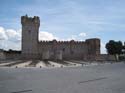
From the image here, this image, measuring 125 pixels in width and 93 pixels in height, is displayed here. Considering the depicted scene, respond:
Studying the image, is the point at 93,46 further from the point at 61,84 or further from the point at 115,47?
the point at 61,84

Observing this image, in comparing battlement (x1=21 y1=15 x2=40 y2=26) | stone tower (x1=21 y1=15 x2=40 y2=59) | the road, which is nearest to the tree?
stone tower (x1=21 y1=15 x2=40 y2=59)

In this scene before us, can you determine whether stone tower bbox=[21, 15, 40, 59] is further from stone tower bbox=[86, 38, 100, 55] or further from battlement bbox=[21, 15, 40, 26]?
stone tower bbox=[86, 38, 100, 55]

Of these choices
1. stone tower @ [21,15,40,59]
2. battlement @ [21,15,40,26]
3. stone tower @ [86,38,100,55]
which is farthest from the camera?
stone tower @ [86,38,100,55]

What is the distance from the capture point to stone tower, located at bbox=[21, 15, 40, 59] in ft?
294

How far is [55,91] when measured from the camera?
7668mm

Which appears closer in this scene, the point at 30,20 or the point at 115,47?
the point at 30,20

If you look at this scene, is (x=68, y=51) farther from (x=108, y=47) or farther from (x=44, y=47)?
(x=108, y=47)

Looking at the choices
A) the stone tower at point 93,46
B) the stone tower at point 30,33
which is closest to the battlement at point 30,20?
the stone tower at point 30,33

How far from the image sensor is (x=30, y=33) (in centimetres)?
9069

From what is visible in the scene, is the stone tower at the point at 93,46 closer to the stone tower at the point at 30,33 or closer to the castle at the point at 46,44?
the castle at the point at 46,44

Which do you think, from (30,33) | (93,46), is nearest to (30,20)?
(30,33)

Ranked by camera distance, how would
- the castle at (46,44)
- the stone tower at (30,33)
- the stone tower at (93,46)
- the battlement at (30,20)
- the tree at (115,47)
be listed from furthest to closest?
the tree at (115,47) < the stone tower at (93,46) < the battlement at (30,20) < the castle at (46,44) < the stone tower at (30,33)

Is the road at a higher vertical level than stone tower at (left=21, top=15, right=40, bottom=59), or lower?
lower

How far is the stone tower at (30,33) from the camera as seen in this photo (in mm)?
89525
